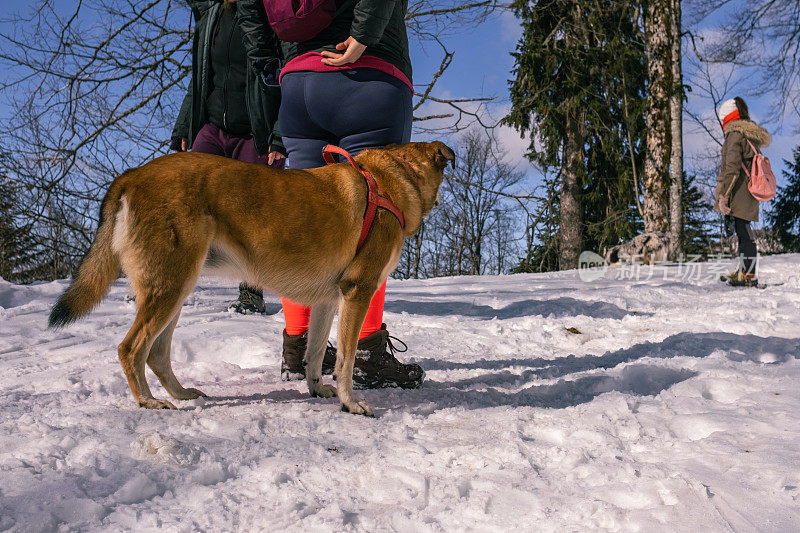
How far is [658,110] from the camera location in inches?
437

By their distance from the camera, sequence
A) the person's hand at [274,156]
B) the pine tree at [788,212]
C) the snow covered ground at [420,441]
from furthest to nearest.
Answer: the pine tree at [788,212]
the person's hand at [274,156]
the snow covered ground at [420,441]

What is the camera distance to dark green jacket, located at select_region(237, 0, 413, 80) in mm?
2355

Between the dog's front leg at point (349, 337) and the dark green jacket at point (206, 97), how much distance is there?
122 cm

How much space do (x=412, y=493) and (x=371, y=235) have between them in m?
1.22

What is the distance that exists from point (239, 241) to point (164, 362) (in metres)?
0.75

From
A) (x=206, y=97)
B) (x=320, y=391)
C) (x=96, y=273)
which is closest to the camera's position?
(x=96, y=273)

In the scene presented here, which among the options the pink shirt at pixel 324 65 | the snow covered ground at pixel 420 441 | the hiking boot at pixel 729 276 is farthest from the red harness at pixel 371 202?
the hiking boot at pixel 729 276

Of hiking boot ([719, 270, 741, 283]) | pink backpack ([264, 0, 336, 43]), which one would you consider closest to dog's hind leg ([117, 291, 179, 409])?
pink backpack ([264, 0, 336, 43])

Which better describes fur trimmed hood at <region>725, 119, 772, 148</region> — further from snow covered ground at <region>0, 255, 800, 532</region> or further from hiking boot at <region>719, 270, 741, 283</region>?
snow covered ground at <region>0, 255, 800, 532</region>

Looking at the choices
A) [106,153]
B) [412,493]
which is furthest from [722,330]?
[106,153]

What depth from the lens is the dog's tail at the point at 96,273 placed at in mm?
2020

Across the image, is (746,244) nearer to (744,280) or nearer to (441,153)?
(744,280)

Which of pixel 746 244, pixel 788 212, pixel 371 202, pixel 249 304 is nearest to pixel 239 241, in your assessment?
pixel 371 202

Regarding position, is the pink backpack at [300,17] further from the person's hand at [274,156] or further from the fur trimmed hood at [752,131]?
the fur trimmed hood at [752,131]
